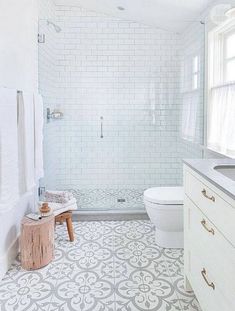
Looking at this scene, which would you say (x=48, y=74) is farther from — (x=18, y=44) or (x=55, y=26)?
(x=18, y=44)

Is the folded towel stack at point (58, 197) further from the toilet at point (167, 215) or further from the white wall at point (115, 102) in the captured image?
the white wall at point (115, 102)

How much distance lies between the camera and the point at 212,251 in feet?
4.18

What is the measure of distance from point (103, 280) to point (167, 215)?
71 cm

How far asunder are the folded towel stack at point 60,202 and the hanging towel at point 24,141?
0.32 m

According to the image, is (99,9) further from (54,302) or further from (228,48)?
(54,302)

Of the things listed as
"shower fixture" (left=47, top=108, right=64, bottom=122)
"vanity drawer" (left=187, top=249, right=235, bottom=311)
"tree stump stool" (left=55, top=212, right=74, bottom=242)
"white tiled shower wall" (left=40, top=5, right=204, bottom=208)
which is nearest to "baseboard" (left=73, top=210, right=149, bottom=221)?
"white tiled shower wall" (left=40, top=5, right=204, bottom=208)

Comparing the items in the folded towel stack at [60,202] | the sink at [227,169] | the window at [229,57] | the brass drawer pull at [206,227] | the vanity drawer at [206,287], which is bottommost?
the vanity drawer at [206,287]

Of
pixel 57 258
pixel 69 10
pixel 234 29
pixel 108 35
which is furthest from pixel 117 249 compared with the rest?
pixel 69 10

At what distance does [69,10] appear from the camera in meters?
3.71

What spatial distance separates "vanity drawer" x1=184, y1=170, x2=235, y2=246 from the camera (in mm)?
1075

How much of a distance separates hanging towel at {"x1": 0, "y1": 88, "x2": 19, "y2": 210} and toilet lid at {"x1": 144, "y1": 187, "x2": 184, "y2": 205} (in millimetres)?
1049

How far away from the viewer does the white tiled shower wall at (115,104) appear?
3.76m

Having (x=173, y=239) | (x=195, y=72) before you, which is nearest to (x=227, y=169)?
(x=173, y=239)

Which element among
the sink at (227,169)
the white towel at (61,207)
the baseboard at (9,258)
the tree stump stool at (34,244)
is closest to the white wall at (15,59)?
the baseboard at (9,258)
